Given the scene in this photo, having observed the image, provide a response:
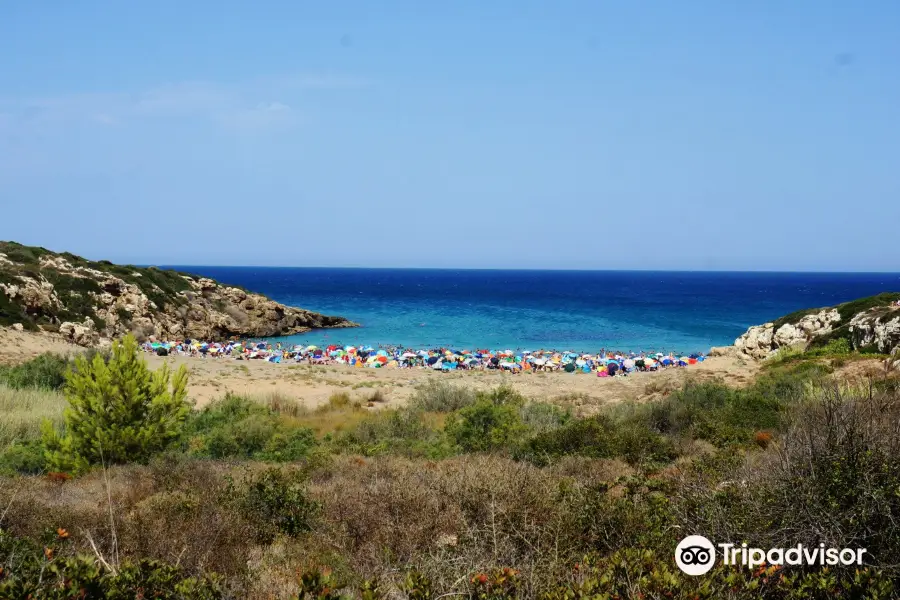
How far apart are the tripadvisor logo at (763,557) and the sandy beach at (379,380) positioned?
12.1 meters

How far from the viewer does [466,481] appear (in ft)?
19.2

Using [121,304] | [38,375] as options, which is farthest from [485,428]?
[121,304]

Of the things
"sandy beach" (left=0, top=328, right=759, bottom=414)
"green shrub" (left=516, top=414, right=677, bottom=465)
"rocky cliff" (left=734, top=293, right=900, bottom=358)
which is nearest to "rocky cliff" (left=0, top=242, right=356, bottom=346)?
"sandy beach" (left=0, top=328, right=759, bottom=414)

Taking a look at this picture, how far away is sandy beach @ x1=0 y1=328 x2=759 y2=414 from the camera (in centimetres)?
1944

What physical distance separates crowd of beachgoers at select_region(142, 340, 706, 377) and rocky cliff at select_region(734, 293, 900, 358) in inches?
144

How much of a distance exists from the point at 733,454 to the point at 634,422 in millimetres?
4770

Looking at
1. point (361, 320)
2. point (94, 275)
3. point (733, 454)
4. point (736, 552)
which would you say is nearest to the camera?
point (736, 552)

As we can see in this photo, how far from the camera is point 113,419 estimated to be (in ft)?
30.4

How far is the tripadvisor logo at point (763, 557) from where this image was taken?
389 centimetres

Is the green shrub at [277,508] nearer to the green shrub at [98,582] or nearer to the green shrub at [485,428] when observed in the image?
the green shrub at [98,582]

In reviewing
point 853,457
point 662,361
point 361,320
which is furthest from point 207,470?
point 361,320

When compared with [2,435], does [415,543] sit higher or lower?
higher

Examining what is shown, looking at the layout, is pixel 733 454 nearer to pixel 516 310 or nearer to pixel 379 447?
pixel 379 447

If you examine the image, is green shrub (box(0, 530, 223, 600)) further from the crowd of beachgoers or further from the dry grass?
the crowd of beachgoers
